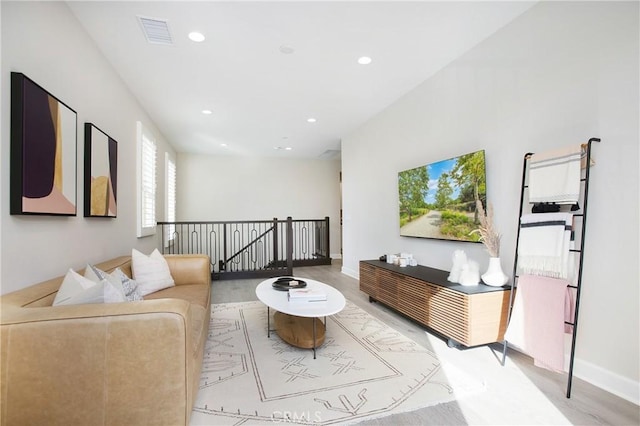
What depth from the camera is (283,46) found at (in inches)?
116

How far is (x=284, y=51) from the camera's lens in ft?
9.95

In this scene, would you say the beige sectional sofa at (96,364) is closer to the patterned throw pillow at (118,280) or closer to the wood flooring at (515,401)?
the patterned throw pillow at (118,280)

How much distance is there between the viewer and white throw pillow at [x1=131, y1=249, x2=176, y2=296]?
2.86 m

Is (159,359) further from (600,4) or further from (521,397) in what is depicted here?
(600,4)

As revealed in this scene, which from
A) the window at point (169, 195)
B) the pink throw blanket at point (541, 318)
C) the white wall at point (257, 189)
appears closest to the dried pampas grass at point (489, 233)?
the pink throw blanket at point (541, 318)

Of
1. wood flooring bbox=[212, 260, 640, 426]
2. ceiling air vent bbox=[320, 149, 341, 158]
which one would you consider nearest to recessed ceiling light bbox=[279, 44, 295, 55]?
wood flooring bbox=[212, 260, 640, 426]

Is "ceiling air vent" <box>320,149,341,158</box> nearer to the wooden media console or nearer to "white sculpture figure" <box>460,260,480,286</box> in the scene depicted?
the wooden media console

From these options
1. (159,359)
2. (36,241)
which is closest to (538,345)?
(159,359)

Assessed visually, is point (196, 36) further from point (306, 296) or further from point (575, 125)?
point (575, 125)

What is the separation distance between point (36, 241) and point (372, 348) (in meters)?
2.54

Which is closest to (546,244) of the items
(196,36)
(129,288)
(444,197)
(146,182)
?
(444,197)

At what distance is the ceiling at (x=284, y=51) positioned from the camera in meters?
2.44

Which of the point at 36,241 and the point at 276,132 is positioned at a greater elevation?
the point at 276,132

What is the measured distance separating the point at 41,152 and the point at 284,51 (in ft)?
7.10
